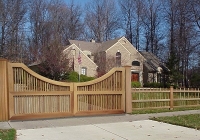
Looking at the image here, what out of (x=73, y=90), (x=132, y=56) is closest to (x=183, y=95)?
(x=73, y=90)

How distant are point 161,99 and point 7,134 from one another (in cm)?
805

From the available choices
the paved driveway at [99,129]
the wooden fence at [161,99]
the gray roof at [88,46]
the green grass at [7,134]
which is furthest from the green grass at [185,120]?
the gray roof at [88,46]

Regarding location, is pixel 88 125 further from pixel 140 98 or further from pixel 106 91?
pixel 140 98

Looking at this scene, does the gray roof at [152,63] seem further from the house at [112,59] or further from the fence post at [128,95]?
the fence post at [128,95]

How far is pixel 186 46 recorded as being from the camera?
38438mm

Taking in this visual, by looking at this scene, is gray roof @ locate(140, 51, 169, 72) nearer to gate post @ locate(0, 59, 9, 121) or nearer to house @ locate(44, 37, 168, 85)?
house @ locate(44, 37, 168, 85)

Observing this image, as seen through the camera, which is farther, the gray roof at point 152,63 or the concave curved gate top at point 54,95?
the gray roof at point 152,63

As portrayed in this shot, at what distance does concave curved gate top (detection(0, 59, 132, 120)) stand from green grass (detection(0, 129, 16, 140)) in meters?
1.82

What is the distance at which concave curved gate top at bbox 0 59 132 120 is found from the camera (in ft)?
32.6

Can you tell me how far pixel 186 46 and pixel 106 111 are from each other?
99.2ft

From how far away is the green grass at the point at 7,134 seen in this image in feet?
23.5

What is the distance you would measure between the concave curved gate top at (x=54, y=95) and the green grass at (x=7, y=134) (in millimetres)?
1820

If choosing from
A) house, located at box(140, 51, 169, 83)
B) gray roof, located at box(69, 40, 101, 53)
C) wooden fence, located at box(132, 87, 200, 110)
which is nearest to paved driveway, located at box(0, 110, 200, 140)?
wooden fence, located at box(132, 87, 200, 110)

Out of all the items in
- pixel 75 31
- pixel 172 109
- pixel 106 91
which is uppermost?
pixel 75 31
